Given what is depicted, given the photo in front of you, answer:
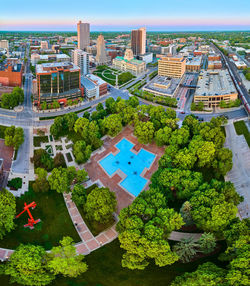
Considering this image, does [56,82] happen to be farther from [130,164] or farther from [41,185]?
[41,185]

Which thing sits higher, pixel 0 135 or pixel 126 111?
pixel 126 111

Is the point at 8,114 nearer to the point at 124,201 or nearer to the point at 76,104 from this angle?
the point at 76,104

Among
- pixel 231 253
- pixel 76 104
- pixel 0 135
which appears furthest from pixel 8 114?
pixel 231 253

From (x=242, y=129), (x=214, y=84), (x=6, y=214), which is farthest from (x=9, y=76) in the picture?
(x=242, y=129)

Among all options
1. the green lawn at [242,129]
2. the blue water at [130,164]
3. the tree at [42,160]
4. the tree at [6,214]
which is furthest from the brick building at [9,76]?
the green lawn at [242,129]

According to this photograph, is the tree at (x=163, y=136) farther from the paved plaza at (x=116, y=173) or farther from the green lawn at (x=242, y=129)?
the green lawn at (x=242, y=129)
